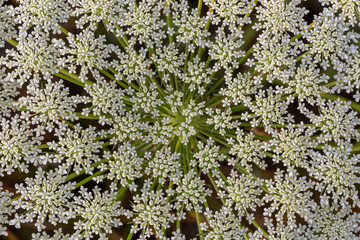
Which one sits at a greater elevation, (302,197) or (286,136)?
(286,136)

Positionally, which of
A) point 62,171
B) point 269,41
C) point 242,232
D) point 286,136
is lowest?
point 242,232

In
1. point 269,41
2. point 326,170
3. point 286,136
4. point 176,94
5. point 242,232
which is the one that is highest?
point 269,41

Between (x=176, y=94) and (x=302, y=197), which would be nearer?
(x=302, y=197)

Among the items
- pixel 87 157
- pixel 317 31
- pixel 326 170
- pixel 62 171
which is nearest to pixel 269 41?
pixel 317 31

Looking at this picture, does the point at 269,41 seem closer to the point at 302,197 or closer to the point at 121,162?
the point at 302,197

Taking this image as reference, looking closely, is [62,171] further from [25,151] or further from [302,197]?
[302,197]

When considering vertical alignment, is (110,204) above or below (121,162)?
below

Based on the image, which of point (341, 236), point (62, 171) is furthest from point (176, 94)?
point (341, 236)

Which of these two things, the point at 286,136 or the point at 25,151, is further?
the point at 286,136
